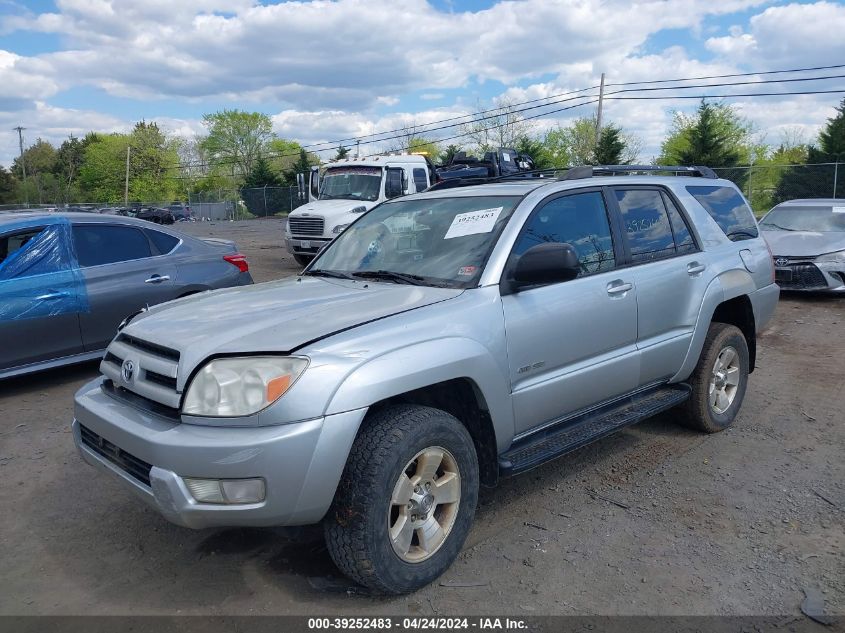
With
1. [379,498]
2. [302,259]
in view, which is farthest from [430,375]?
[302,259]

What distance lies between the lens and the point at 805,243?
34.6ft

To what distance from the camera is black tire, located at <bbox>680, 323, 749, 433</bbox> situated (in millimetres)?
4797

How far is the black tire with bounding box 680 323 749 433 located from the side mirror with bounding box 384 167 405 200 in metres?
10.9

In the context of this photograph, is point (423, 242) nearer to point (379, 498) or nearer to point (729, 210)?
point (379, 498)

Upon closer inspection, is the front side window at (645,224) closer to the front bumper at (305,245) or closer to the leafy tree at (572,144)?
the front bumper at (305,245)

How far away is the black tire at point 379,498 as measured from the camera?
2.74 meters

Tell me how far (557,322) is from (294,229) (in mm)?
12430

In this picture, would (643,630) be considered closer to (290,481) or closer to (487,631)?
(487,631)

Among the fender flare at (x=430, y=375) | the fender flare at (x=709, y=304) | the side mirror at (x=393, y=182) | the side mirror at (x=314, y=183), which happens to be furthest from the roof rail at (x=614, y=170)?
the side mirror at (x=314, y=183)

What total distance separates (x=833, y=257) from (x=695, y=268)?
23.3ft

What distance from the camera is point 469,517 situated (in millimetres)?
3197

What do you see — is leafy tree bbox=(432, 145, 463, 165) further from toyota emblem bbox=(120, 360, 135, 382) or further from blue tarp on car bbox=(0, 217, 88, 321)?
toyota emblem bbox=(120, 360, 135, 382)

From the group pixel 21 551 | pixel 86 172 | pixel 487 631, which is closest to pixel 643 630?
pixel 487 631

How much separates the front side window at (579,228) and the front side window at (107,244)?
14.6ft
